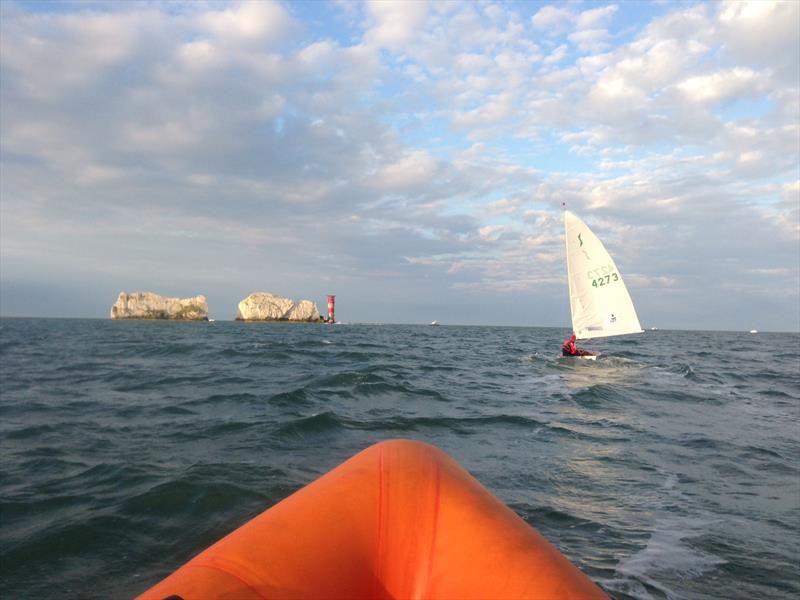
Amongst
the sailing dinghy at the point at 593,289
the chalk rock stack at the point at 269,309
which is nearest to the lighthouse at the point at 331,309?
the chalk rock stack at the point at 269,309

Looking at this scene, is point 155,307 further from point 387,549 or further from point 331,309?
point 387,549

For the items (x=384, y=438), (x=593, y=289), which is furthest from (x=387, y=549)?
(x=593, y=289)

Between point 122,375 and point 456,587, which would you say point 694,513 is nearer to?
point 456,587

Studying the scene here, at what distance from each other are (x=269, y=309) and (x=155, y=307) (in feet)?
80.9

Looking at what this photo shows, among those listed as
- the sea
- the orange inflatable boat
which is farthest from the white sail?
the orange inflatable boat

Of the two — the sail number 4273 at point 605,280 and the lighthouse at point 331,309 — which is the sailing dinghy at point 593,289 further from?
the lighthouse at point 331,309

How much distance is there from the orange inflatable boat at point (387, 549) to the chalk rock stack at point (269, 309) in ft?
389

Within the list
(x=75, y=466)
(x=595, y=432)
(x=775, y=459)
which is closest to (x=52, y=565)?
(x=75, y=466)

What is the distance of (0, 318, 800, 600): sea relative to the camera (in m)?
3.92

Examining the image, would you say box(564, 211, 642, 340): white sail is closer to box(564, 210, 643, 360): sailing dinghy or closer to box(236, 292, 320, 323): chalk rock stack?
box(564, 210, 643, 360): sailing dinghy

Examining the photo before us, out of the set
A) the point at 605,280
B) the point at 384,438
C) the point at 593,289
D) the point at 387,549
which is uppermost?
the point at 605,280

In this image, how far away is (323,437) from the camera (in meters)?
7.72

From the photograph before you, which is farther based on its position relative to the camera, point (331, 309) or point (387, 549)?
point (331, 309)

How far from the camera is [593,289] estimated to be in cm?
2383
